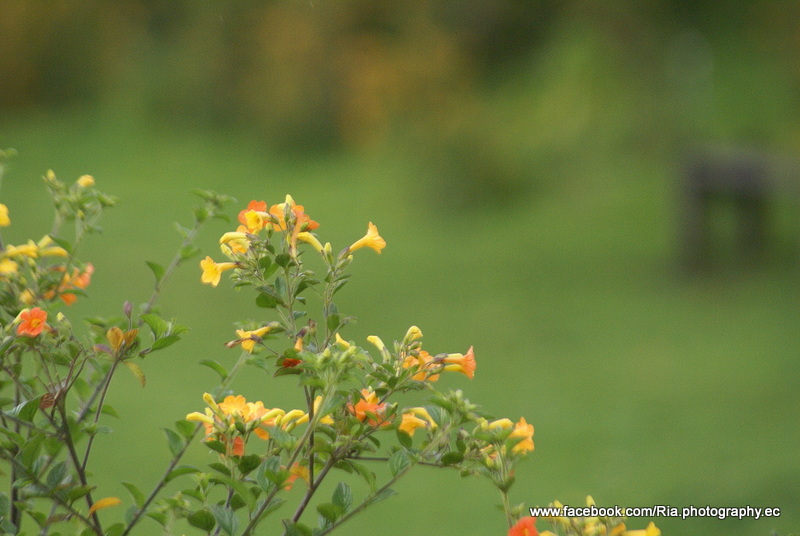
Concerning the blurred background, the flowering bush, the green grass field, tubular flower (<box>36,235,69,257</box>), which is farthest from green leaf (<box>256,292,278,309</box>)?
the blurred background

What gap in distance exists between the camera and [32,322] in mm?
914

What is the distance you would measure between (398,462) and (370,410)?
75 mm

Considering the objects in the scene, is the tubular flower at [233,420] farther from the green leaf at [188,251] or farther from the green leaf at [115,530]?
the green leaf at [188,251]

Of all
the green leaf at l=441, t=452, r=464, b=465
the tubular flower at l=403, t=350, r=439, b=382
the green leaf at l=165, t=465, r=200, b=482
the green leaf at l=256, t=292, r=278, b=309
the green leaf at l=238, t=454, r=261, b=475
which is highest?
the green leaf at l=256, t=292, r=278, b=309

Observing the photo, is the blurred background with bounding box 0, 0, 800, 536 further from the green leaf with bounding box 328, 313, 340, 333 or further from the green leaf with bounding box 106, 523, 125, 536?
the green leaf with bounding box 328, 313, 340, 333

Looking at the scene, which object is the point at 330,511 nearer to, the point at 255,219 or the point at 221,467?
the point at 221,467

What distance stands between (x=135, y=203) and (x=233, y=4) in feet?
8.59

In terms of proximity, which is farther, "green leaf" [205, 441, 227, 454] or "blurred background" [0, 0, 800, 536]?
"blurred background" [0, 0, 800, 536]

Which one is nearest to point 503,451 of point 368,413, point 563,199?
point 368,413

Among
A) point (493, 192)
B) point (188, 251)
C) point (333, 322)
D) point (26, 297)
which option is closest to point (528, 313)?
point (493, 192)

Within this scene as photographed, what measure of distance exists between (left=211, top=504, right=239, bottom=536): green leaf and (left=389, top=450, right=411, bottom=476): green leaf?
16 cm

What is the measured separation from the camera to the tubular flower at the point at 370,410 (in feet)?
→ 2.98

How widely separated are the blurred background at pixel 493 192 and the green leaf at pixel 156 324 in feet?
5.56

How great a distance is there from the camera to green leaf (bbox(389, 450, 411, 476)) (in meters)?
0.95
